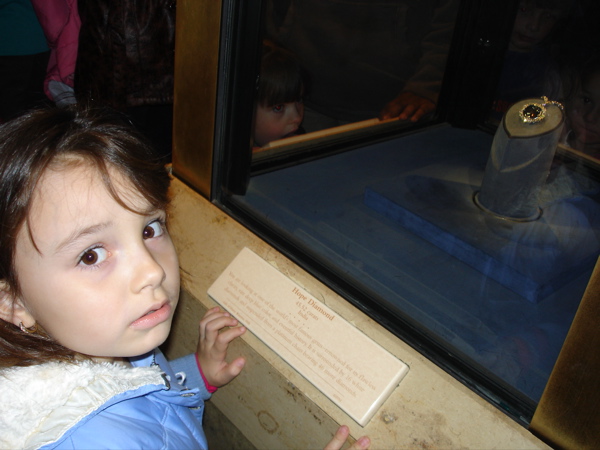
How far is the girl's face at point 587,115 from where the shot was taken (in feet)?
2.53

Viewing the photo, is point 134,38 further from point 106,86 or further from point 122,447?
point 122,447

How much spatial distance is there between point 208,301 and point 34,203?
0.42m

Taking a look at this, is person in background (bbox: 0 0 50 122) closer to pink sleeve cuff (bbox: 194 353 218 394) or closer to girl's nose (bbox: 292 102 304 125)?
girl's nose (bbox: 292 102 304 125)

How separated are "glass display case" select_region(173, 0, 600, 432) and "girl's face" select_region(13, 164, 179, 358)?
0.36 meters

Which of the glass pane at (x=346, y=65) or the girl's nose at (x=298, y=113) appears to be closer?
→ the glass pane at (x=346, y=65)

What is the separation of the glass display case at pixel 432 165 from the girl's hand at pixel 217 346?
17 centimetres

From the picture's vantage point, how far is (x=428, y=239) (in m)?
1.10

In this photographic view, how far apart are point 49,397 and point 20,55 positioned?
146 cm

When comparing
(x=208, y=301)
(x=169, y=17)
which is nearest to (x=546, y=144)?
(x=208, y=301)

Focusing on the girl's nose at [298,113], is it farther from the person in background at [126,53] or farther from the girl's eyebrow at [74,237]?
the girl's eyebrow at [74,237]

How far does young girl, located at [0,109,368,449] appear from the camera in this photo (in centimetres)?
66

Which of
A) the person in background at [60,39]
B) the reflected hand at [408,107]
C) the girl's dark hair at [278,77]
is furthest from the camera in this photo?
the person in background at [60,39]

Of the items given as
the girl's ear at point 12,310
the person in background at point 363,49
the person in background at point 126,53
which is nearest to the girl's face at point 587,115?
the person in background at point 363,49

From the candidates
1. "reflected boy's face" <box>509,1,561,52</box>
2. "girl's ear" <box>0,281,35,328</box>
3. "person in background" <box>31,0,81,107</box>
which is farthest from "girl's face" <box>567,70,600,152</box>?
"person in background" <box>31,0,81,107</box>
